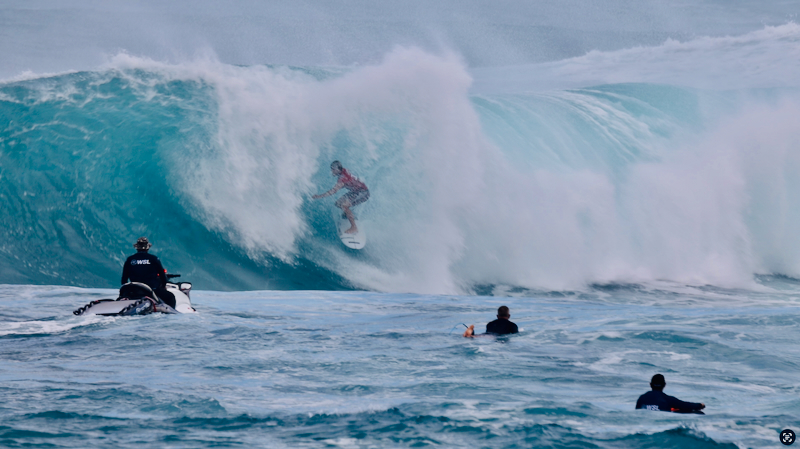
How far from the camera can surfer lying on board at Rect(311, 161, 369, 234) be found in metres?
16.3

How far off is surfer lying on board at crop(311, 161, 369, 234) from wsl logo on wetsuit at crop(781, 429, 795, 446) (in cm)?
1175

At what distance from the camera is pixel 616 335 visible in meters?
9.66

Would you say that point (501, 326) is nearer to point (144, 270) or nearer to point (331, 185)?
point (144, 270)

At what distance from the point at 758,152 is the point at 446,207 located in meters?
10.0

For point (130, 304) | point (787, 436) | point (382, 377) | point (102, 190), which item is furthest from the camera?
point (102, 190)

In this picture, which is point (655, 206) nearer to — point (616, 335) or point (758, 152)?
point (758, 152)

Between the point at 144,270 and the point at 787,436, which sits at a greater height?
the point at 144,270

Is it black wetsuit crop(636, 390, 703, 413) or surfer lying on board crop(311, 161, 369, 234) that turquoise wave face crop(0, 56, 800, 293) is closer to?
surfer lying on board crop(311, 161, 369, 234)

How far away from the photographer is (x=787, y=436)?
5133mm

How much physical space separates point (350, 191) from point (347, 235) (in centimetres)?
93

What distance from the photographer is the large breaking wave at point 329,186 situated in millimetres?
15266

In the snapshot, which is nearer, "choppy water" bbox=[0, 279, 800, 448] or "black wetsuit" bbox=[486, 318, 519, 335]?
"choppy water" bbox=[0, 279, 800, 448]

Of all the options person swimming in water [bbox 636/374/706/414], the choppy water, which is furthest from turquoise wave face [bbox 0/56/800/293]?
person swimming in water [bbox 636/374/706/414]

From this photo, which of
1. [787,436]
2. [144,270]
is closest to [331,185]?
[144,270]
